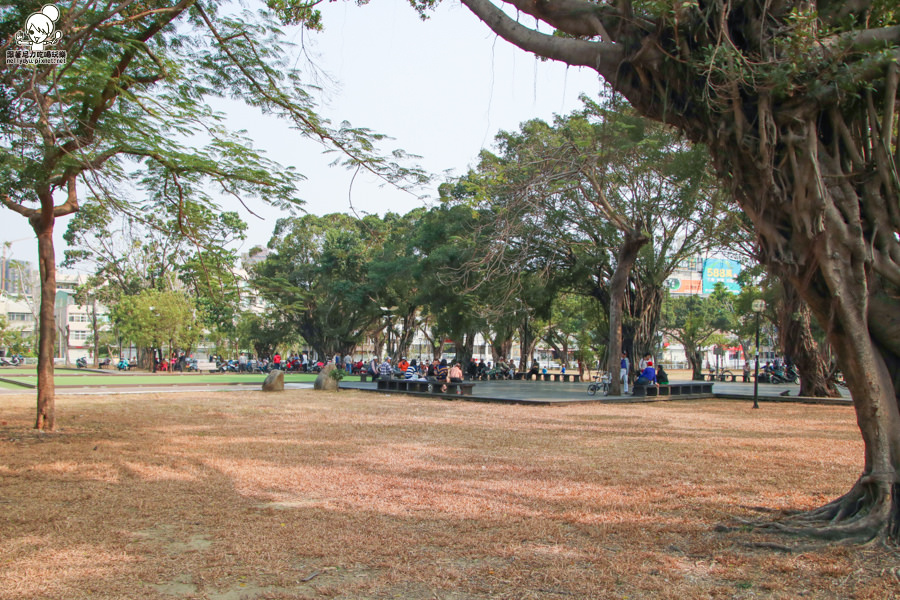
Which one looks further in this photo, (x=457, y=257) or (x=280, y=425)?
(x=457, y=257)

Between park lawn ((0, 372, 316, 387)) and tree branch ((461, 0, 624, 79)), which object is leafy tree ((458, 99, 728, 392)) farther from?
park lawn ((0, 372, 316, 387))

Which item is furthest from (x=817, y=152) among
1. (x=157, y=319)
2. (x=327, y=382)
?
(x=157, y=319)

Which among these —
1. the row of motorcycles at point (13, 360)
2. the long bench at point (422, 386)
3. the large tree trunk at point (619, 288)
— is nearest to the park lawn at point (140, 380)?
the long bench at point (422, 386)

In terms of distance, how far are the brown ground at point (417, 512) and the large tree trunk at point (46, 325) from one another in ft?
1.63

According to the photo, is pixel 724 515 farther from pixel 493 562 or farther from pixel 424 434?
pixel 424 434

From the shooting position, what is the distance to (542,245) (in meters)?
22.4

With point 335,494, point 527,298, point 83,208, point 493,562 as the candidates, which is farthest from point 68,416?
point 527,298

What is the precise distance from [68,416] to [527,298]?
1720 centimetres

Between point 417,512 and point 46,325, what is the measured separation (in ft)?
25.6

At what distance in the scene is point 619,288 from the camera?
18938 mm

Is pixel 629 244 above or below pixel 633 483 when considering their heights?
above

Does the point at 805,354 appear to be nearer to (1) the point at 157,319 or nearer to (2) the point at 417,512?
(2) the point at 417,512

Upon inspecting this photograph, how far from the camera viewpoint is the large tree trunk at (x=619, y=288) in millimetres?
18359

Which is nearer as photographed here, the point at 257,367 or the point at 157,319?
the point at 157,319
